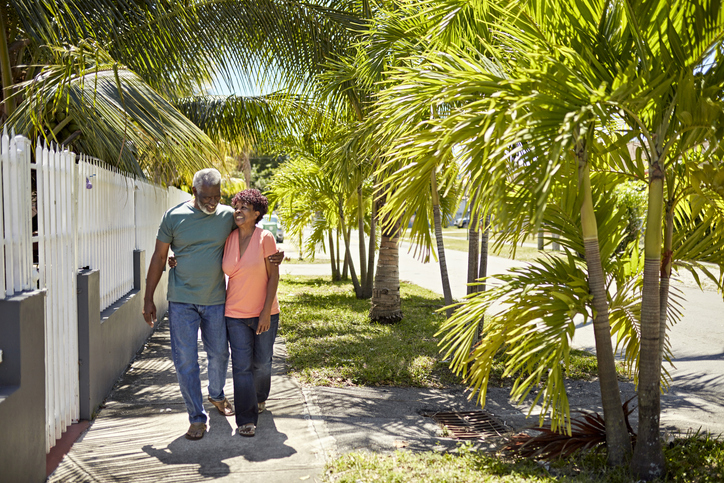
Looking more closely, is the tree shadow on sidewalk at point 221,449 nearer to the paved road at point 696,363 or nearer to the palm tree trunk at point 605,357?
the palm tree trunk at point 605,357

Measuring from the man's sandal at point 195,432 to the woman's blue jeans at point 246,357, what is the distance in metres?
0.27

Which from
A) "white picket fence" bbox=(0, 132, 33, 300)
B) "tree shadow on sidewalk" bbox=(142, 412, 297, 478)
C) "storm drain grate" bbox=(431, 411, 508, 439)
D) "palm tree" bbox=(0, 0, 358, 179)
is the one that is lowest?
"storm drain grate" bbox=(431, 411, 508, 439)

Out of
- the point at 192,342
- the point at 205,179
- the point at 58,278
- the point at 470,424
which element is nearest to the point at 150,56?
the point at 205,179

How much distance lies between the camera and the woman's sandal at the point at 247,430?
4648mm

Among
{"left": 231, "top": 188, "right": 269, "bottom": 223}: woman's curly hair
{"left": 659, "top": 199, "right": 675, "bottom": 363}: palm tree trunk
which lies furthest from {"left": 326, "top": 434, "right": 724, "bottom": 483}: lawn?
{"left": 231, "top": 188, "right": 269, "bottom": 223}: woman's curly hair

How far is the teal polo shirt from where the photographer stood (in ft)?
15.1

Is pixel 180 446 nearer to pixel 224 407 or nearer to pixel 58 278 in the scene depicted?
pixel 224 407

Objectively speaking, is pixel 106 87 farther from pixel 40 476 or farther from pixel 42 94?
pixel 40 476

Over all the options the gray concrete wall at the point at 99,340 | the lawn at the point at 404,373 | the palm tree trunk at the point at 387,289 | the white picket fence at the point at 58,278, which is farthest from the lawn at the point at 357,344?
the white picket fence at the point at 58,278

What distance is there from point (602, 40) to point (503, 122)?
1.00 metres

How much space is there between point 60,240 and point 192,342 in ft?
3.89

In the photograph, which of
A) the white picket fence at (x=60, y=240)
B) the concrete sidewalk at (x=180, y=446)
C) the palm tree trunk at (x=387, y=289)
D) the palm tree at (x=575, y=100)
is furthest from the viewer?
the palm tree trunk at (x=387, y=289)

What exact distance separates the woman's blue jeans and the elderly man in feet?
0.51

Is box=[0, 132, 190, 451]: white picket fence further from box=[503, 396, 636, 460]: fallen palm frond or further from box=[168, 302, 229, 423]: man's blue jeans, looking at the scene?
box=[503, 396, 636, 460]: fallen palm frond
